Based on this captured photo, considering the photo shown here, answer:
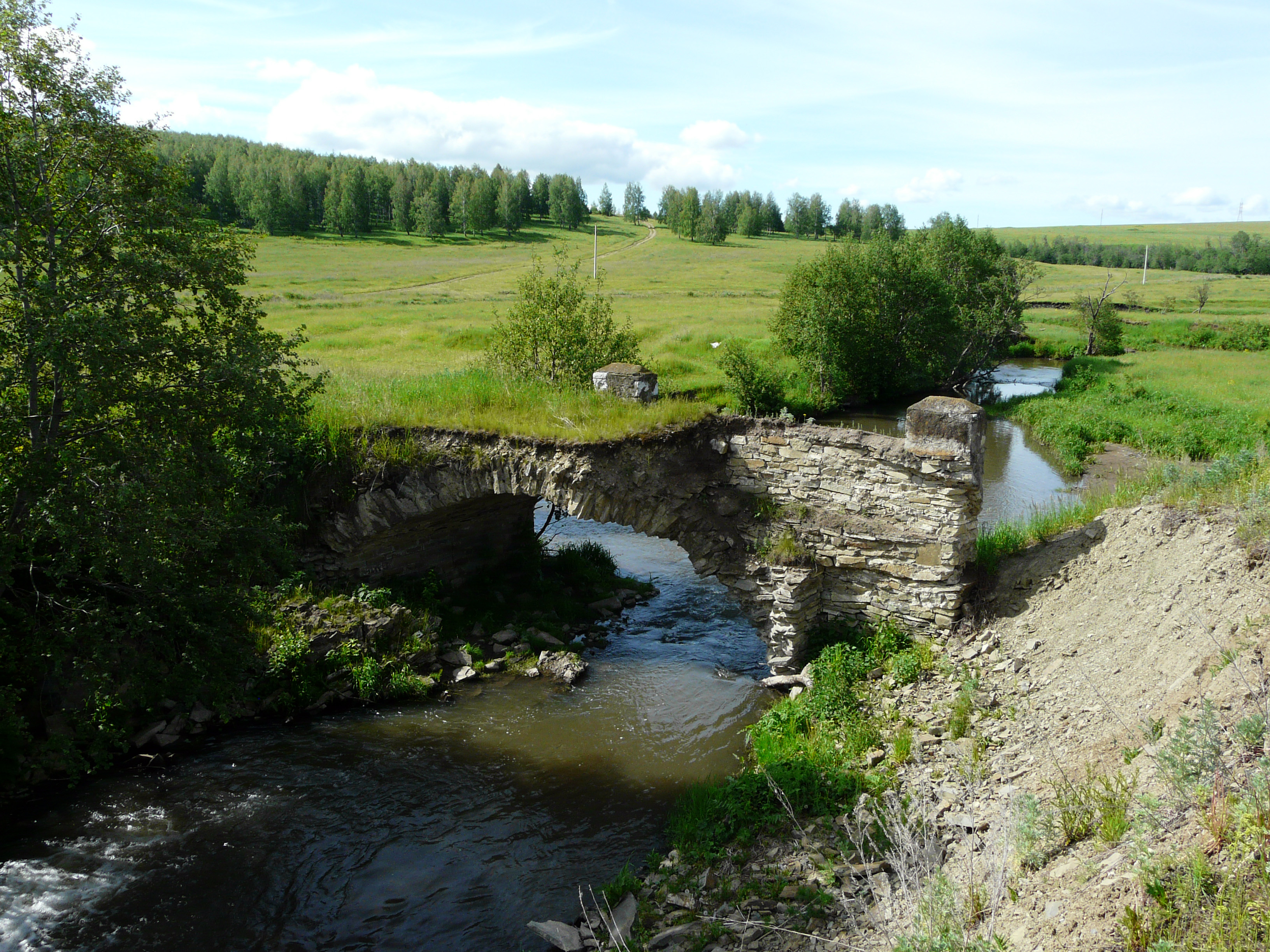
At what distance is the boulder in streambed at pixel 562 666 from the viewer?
11.8 metres

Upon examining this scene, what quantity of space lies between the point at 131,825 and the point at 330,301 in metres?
42.2

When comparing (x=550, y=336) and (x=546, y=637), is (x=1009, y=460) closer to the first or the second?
(x=550, y=336)

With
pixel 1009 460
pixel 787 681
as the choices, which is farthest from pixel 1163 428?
pixel 787 681

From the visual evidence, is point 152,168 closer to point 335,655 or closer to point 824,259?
point 335,655

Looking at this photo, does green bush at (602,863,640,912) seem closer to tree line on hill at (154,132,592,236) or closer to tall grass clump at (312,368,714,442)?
tall grass clump at (312,368,714,442)

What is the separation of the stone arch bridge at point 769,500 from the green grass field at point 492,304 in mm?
588

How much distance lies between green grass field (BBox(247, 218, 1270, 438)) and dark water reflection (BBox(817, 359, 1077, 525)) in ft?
17.2

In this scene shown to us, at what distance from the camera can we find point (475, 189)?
103 m

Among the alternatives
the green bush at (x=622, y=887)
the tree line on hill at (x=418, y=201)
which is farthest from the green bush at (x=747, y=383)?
the tree line on hill at (x=418, y=201)

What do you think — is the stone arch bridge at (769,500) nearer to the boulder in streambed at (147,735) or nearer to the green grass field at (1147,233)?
the boulder in streambed at (147,735)

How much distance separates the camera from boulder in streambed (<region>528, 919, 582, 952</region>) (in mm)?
6770

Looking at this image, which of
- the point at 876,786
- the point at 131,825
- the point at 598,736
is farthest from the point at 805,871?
the point at 131,825

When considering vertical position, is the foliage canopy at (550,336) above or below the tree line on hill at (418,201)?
below

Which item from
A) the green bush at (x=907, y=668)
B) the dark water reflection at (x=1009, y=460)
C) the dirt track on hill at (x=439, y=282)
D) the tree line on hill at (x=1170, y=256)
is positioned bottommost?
the green bush at (x=907, y=668)
